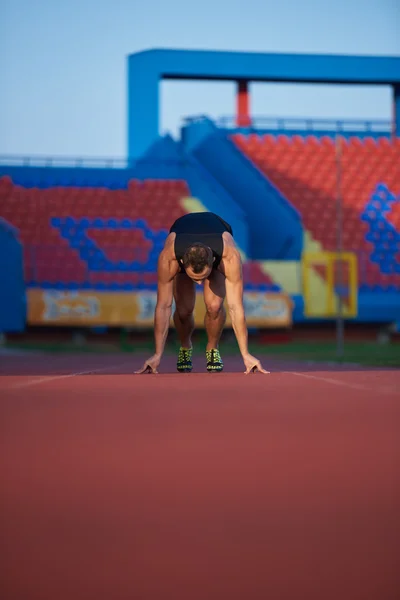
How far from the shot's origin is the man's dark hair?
7.01m

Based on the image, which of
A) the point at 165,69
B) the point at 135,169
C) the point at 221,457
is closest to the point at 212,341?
the point at 221,457

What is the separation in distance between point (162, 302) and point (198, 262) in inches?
24.3

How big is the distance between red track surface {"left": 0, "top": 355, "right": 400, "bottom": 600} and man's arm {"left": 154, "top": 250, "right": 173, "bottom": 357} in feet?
7.77

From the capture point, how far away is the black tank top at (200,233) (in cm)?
738

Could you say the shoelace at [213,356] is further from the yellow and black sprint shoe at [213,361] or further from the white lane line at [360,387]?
the white lane line at [360,387]

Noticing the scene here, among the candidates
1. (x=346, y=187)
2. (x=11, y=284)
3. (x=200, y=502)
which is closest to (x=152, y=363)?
(x=200, y=502)

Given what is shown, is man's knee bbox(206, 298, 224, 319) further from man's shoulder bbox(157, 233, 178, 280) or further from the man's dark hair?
the man's dark hair

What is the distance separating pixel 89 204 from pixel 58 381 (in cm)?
1655

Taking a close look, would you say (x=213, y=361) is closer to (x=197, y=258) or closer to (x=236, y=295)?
(x=236, y=295)

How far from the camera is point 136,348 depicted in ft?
62.4

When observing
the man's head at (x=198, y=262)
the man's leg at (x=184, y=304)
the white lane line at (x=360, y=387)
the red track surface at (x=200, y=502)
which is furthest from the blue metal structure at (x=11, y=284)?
the red track surface at (x=200, y=502)

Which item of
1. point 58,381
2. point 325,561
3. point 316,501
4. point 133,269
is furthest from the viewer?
point 133,269

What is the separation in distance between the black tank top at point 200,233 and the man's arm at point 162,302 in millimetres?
135

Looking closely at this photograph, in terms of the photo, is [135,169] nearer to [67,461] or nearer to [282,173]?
[282,173]
